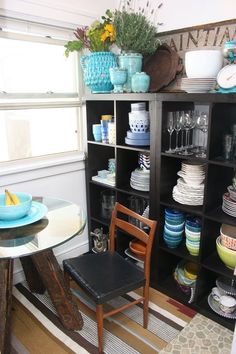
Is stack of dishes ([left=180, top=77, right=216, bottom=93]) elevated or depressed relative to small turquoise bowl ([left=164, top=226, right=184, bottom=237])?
elevated

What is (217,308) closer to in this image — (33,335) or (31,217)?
(33,335)

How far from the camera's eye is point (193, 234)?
6.02ft

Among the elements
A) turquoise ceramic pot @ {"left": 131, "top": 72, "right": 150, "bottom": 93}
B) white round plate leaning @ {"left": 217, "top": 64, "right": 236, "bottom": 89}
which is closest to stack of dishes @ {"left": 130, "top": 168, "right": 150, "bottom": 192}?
turquoise ceramic pot @ {"left": 131, "top": 72, "right": 150, "bottom": 93}

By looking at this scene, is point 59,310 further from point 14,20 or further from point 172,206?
point 14,20

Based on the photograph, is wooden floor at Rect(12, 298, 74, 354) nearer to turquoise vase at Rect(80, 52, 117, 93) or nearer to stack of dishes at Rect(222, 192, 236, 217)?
stack of dishes at Rect(222, 192, 236, 217)

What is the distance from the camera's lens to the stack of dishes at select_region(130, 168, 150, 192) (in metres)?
2.03

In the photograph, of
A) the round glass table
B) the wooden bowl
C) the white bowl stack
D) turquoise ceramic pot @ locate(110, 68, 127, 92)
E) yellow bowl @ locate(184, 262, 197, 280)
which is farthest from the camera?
the wooden bowl

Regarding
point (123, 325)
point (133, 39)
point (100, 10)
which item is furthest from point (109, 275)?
point (100, 10)

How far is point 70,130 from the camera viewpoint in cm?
244

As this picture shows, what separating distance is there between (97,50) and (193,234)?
1466 millimetres

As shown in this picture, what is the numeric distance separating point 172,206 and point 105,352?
95 centimetres

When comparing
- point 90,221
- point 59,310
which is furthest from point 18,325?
point 90,221

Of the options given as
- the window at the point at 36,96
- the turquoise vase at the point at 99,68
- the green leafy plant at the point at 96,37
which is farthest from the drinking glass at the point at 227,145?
Result: the window at the point at 36,96

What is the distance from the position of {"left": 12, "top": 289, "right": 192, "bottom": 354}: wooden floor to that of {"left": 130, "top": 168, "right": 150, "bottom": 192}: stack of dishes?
81 cm
